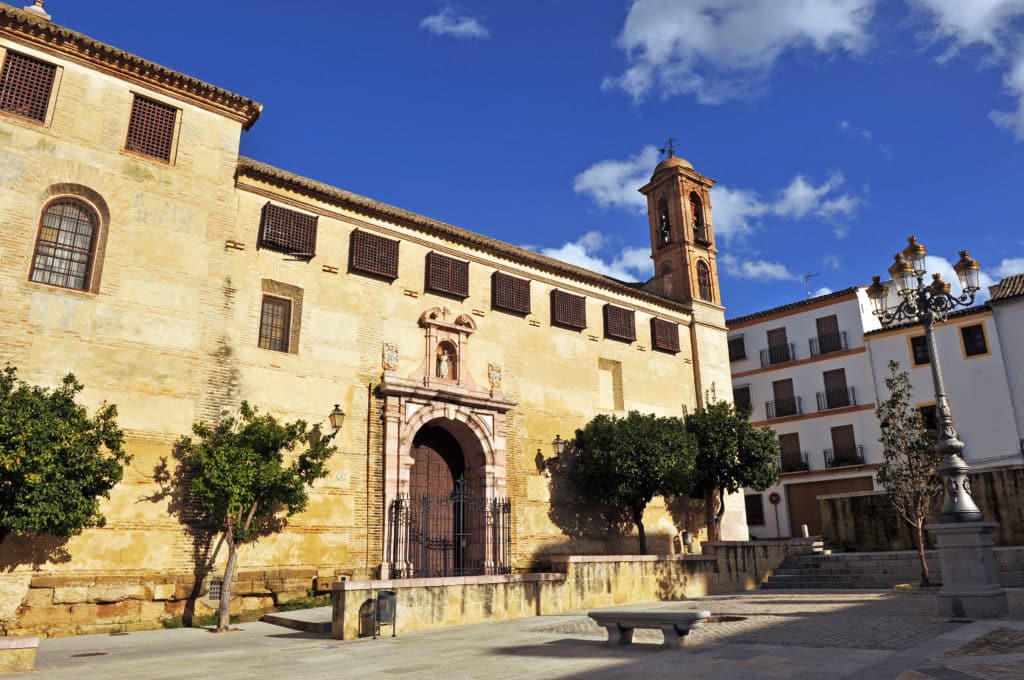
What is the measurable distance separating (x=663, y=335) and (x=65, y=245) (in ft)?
55.9

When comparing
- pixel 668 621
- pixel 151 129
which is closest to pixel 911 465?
pixel 668 621

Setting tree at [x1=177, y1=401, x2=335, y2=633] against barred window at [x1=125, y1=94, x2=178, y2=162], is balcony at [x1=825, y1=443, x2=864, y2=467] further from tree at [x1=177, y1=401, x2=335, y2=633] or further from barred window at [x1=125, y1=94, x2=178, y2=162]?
barred window at [x1=125, y1=94, x2=178, y2=162]

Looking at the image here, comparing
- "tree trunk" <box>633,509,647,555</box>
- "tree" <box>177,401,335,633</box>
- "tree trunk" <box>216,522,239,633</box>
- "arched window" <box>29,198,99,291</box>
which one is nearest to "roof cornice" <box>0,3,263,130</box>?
"arched window" <box>29,198,99,291</box>

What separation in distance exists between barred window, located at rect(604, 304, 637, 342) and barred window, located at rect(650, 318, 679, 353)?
2.80 feet

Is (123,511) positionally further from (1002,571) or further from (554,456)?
(1002,571)

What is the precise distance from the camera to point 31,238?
517 inches

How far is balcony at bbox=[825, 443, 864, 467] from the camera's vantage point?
3064 cm

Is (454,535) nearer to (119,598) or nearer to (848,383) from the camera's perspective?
(119,598)

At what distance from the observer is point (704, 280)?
25859mm

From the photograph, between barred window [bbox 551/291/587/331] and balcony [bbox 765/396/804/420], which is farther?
balcony [bbox 765/396/804/420]

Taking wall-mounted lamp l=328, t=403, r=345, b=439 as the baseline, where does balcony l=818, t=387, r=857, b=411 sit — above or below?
above

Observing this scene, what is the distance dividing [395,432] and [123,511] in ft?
19.0

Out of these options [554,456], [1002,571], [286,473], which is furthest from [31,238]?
[1002,571]

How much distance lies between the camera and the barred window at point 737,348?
36.3 metres
